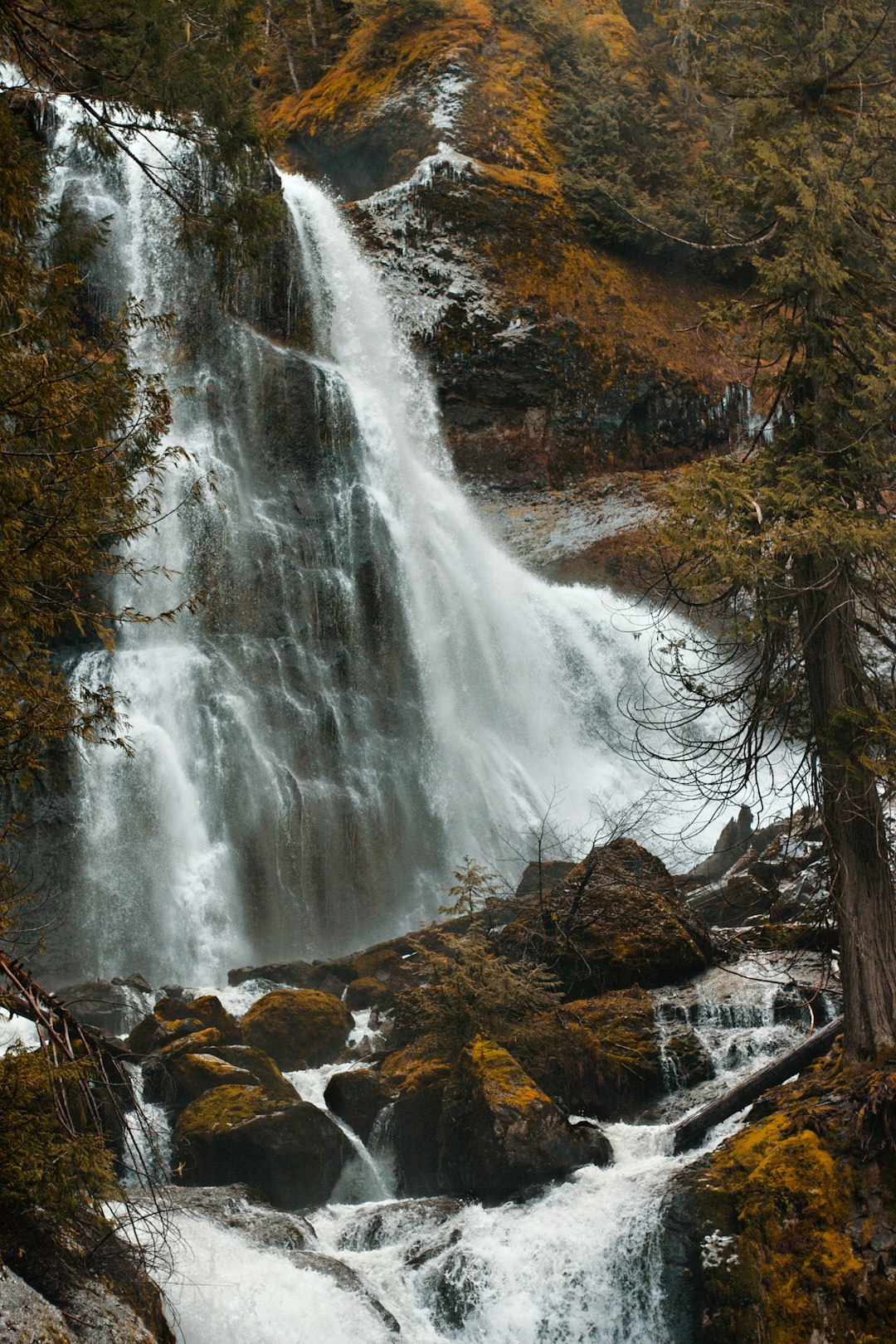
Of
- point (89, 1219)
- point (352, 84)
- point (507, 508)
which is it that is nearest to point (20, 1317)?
point (89, 1219)

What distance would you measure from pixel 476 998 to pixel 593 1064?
129 centimetres

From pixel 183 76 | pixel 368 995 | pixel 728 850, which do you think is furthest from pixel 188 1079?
pixel 728 850

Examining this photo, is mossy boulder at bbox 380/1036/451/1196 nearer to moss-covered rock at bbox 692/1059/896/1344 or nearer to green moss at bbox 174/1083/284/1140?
green moss at bbox 174/1083/284/1140

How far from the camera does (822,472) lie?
8.27 metres

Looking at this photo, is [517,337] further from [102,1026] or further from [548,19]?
A: [102,1026]

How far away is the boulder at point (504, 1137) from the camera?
30.2ft

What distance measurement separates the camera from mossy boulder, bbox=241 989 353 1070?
40.7 ft

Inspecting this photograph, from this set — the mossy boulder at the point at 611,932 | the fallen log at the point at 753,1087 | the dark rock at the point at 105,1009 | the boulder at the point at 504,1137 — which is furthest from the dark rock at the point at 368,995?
the fallen log at the point at 753,1087

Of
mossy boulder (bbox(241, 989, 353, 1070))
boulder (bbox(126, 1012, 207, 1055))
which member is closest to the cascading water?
mossy boulder (bbox(241, 989, 353, 1070))

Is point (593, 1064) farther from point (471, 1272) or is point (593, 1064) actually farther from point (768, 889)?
point (768, 889)

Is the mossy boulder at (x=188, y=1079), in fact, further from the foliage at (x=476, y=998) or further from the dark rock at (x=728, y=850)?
the dark rock at (x=728, y=850)

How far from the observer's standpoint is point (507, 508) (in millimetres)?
29031

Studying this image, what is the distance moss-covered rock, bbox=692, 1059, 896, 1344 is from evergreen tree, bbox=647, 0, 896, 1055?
0.60 m

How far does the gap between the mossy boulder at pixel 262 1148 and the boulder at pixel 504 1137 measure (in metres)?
1.14
